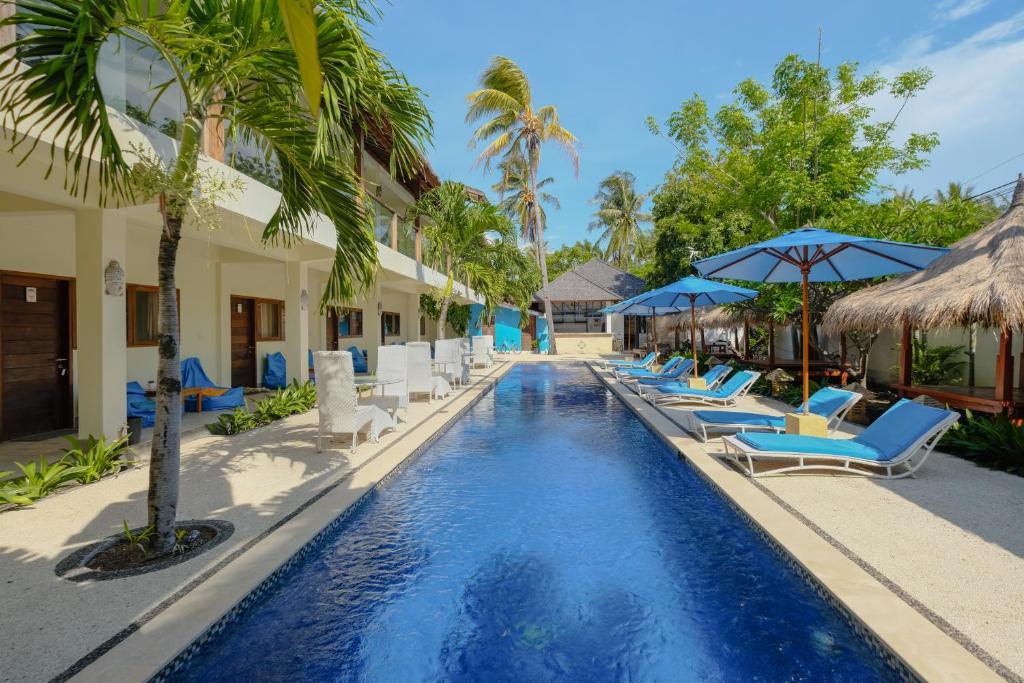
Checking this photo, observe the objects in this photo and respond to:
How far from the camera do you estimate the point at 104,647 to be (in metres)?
2.53

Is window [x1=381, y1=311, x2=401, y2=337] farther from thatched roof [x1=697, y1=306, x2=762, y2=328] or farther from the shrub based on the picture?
the shrub

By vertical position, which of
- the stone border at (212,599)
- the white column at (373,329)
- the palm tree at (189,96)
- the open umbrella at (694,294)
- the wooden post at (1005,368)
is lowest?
the stone border at (212,599)

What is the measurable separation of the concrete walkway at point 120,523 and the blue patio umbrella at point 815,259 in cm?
539

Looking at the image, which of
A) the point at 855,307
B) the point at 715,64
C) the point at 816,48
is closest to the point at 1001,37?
the point at 816,48

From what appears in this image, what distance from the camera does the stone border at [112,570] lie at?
10.9 ft

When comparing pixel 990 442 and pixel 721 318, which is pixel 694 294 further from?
pixel 721 318

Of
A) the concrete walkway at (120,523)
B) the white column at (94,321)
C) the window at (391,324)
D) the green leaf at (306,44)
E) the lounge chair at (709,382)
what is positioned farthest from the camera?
the window at (391,324)

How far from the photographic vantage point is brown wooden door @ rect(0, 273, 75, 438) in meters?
7.14

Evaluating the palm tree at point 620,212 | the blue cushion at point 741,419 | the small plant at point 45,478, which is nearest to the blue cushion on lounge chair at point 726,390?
the blue cushion at point 741,419

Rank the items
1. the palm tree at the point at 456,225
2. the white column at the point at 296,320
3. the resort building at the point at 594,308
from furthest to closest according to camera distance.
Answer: the resort building at the point at 594,308 < the palm tree at the point at 456,225 < the white column at the point at 296,320

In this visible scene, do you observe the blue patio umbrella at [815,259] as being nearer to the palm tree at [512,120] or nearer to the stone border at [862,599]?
the stone border at [862,599]

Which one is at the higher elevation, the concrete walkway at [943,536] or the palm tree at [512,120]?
the palm tree at [512,120]

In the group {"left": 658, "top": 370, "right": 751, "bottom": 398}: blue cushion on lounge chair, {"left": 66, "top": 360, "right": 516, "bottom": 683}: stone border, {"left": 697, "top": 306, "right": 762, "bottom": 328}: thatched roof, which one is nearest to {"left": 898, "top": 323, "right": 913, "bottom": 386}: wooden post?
{"left": 658, "top": 370, "right": 751, "bottom": 398}: blue cushion on lounge chair

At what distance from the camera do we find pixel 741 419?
24.4 feet
